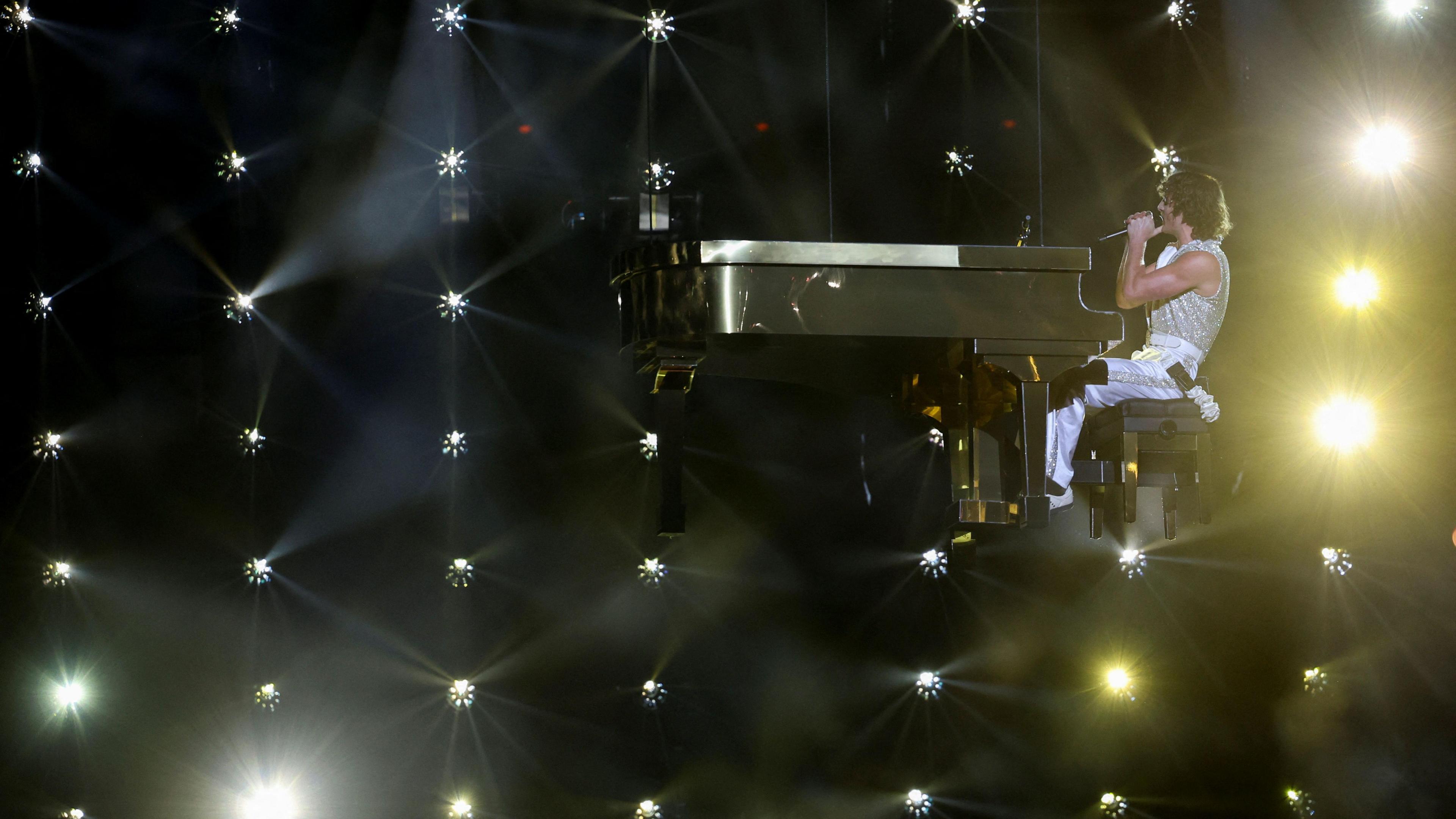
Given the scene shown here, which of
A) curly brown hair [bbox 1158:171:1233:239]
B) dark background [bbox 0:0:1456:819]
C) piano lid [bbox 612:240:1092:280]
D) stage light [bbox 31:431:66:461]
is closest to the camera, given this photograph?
piano lid [bbox 612:240:1092:280]

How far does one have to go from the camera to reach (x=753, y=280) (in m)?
2.21

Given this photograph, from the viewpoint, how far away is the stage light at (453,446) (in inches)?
119

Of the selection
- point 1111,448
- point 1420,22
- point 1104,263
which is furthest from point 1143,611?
point 1420,22

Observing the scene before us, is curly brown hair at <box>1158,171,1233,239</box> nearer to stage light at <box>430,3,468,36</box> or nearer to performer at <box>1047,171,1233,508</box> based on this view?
performer at <box>1047,171,1233,508</box>

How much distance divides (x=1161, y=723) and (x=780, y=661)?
121 centimetres

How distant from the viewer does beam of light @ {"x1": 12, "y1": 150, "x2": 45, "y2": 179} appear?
3.15m

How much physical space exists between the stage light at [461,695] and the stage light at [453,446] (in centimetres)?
65

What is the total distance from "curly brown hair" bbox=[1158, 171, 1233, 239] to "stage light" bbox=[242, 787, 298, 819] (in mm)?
2950

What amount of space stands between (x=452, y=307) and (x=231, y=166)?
77 cm

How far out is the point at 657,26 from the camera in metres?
3.18

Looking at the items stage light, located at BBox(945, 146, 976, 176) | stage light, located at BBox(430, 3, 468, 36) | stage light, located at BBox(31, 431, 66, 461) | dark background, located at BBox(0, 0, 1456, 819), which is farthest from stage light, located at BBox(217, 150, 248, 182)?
stage light, located at BBox(945, 146, 976, 176)

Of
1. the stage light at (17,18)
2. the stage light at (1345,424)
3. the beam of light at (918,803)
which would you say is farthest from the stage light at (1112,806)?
the stage light at (17,18)

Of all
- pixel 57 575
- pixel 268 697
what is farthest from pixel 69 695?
pixel 268 697

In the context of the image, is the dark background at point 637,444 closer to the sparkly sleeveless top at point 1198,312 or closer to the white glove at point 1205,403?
the sparkly sleeveless top at point 1198,312
